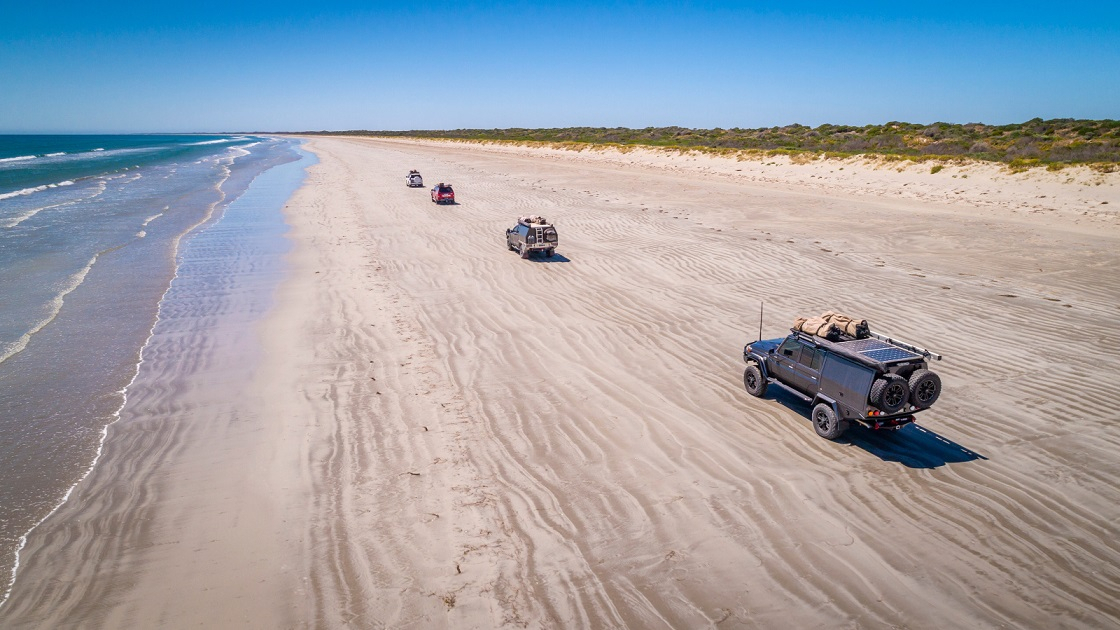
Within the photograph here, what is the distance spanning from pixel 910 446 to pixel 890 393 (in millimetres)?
1284

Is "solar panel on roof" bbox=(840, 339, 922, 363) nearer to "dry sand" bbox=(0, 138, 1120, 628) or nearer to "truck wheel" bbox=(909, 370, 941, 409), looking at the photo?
"truck wheel" bbox=(909, 370, 941, 409)

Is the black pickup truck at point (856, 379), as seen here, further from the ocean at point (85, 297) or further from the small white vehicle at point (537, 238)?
the small white vehicle at point (537, 238)

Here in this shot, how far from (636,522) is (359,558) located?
330 cm

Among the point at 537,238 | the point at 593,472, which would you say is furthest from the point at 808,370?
the point at 537,238

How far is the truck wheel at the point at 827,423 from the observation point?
906 cm

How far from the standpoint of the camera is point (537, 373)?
11859 millimetres

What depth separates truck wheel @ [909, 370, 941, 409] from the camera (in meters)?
8.47

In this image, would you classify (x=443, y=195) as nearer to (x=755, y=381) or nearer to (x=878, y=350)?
(x=755, y=381)

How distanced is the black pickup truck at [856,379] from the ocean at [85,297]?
10.8 metres

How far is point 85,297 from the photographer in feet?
57.7

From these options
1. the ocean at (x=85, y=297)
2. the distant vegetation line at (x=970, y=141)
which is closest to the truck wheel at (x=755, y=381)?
the ocean at (x=85, y=297)

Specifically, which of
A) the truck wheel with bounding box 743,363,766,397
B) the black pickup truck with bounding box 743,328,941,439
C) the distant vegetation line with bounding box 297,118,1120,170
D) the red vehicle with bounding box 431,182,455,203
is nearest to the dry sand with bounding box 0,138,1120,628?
the truck wheel with bounding box 743,363,766,397

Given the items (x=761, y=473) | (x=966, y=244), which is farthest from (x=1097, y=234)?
(x=761, y=473)

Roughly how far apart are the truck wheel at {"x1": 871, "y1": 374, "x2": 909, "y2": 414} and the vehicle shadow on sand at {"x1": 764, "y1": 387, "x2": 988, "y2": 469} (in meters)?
0.87
